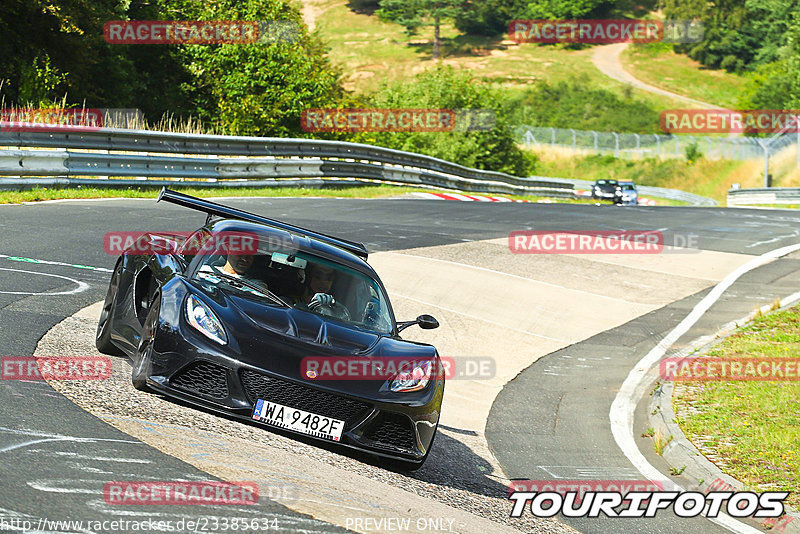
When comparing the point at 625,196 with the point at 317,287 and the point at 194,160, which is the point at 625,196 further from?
the point at 317,287

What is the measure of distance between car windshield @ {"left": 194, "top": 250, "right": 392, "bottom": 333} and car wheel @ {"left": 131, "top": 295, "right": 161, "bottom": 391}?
1.61ft

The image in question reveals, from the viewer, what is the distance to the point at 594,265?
16.9 m

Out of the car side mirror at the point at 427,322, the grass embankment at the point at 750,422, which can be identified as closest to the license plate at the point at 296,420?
the car side mirror at the point at 427,322

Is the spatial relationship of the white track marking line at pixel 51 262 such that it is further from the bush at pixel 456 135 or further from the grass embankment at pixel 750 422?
the bush at pixel 456 135

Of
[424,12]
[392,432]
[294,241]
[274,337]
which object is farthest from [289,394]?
[424,12]

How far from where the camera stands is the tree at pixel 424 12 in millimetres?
128125

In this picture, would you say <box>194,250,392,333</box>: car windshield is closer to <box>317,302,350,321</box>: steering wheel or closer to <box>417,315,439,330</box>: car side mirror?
<box>317,302,350,321</box>: steering wheel

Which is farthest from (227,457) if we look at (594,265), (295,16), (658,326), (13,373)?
(295,16)

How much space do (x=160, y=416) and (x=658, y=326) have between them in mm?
9045

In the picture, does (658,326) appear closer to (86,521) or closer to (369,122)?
(86,521)

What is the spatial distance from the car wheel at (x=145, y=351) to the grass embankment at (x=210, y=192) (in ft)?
36.7

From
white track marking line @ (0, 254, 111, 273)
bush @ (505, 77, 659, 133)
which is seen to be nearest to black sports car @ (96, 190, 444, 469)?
white track marking line @ (0, 254, 111, 273)

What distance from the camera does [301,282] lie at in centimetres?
707

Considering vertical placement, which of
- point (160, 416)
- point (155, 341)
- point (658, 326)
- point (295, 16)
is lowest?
point (658, 326)
